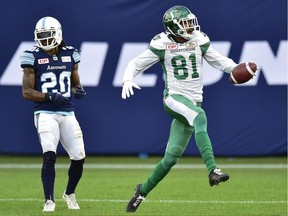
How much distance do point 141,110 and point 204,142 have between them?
5.48 metres

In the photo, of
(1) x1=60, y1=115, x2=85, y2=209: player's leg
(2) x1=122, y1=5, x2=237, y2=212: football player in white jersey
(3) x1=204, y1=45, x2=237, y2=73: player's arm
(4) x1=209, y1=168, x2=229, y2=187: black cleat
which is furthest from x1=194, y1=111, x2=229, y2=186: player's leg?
(1) x1=60, y1=115, x2=85, y2=209: player's leg

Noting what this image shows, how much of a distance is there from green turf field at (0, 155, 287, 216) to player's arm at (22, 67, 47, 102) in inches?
39.9

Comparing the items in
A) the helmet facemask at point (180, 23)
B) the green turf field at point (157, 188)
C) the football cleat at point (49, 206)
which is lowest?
the green turf field at point (157, 188)

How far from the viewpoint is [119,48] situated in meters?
12.1

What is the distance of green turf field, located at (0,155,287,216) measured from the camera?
24.5 feet

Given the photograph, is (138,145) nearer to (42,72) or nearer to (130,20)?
(130,20)

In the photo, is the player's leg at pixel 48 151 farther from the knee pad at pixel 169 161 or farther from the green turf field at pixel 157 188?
the knee pad at pixel 169 161

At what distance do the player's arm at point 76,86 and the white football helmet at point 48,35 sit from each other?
33cm

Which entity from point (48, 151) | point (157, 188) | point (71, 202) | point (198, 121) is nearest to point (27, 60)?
point (48, 151)

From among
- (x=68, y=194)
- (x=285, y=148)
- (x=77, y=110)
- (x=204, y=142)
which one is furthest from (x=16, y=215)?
(x=285, y=148)

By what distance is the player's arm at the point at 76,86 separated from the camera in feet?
25.1

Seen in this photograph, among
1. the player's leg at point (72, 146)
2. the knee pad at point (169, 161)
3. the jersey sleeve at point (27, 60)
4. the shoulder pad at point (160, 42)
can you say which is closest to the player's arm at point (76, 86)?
the player's leg at point (72, 146)

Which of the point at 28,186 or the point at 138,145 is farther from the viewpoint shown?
the point at 138,145

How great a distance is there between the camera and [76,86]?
7.73 metres
